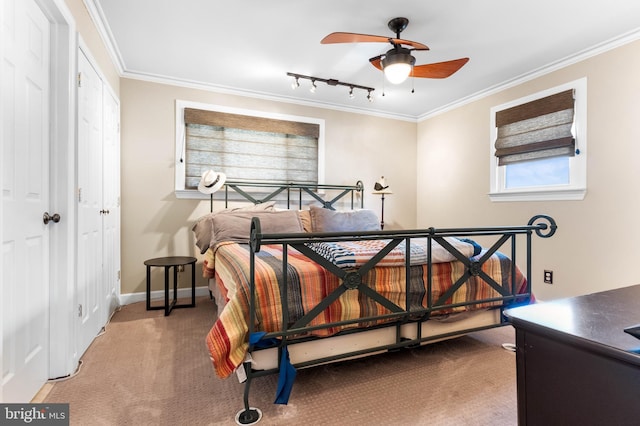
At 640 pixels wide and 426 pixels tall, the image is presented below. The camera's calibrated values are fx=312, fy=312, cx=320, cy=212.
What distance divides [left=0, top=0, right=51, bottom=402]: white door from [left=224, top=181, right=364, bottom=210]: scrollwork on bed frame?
6.67ft

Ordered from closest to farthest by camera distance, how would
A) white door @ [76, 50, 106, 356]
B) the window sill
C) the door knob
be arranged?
the door knob, white door @ [76, 50, 106, 356], the window sill

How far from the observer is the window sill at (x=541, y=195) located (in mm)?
2961

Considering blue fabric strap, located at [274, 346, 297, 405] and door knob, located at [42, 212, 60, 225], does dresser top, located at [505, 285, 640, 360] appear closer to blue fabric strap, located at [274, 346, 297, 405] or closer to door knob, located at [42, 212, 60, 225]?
blue fabric strap, located at [274, 346, 297, 405]

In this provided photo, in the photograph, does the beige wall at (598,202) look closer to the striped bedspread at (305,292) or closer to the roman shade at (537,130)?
the roman shade at (537,130)

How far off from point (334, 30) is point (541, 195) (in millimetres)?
2642

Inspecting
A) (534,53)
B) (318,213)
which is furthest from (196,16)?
(534,53)

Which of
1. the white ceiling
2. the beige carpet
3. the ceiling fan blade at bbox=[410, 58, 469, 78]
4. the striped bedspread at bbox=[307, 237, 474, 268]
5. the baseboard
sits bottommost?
the beige carpet

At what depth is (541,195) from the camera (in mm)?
3244

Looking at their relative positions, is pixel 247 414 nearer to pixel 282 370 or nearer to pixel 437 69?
pixel 282 370

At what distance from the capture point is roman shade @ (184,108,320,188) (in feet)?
11.8

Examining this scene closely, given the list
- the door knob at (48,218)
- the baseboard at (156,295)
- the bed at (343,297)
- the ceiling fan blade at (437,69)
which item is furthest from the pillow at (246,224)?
the ceiling fan blade at (437,69)

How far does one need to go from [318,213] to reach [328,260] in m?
1.69

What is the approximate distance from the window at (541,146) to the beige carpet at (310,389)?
6.06 feet

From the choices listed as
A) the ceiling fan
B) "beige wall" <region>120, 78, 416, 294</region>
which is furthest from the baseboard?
the ceiling fan
